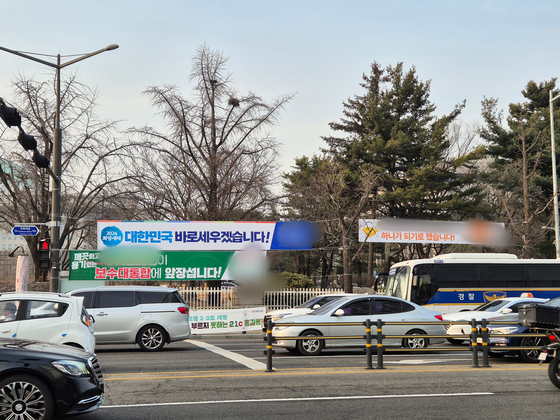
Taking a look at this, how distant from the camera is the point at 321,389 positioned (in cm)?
967

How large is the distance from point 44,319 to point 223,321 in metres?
13.6

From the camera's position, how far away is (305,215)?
47219 millimetres

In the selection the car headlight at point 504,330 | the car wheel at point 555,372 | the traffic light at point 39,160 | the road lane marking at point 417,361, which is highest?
the traffic light at point 39,160

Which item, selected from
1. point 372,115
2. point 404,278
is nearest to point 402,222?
point 404,278

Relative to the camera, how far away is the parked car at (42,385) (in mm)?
6520

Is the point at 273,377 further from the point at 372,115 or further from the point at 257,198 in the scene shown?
the point at 372,115

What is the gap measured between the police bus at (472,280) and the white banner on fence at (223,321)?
256 inches

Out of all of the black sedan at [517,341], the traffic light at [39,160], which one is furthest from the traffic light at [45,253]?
the black sedan at [517,341]

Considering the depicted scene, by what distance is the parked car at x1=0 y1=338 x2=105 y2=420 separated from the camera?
652 centimetres

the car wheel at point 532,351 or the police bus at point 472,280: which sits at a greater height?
the police bus at point 472,280

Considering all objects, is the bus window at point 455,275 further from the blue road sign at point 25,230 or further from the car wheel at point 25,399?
the car wheel at point 25,399

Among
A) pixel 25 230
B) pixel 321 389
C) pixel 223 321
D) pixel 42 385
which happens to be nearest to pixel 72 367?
pixel 42 385

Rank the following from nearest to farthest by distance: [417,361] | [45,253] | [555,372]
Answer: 1. [555,372]
2. [417,361]
3. [45,253]

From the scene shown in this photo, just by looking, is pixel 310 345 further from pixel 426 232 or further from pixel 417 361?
pixel 426 232
